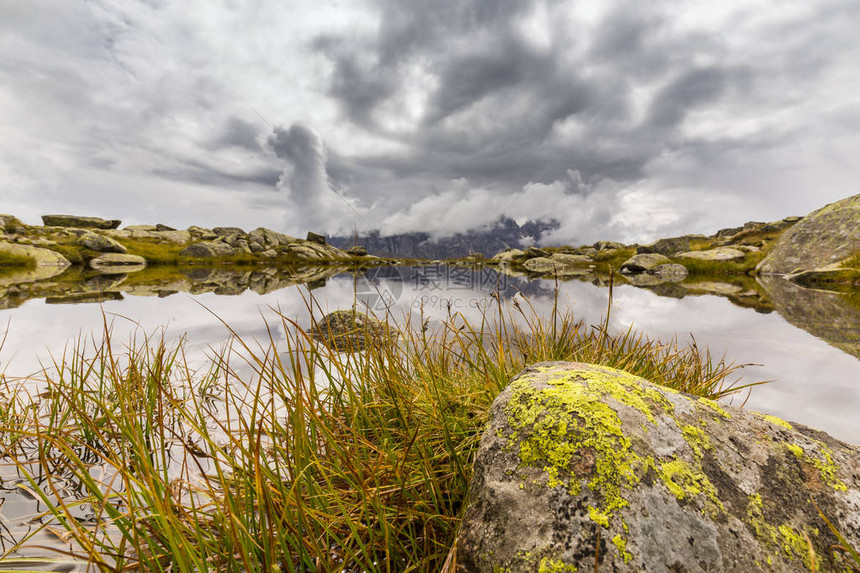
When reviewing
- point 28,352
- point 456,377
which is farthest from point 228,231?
point 456,377

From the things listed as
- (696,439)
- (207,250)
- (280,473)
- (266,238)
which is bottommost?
(280,473)

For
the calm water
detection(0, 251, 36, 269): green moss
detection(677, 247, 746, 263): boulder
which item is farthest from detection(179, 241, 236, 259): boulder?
detection(677, 247, 746, 263): boulder

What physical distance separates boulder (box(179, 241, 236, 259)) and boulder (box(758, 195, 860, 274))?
7563 cm

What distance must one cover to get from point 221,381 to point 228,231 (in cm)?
9359

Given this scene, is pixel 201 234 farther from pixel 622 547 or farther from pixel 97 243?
pixel 622 547

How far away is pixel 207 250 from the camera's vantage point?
2514 inches

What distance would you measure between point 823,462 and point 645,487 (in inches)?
41.0

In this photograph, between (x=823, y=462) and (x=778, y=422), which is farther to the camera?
(x=778, y=422)

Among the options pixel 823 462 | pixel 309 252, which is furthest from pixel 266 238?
pixel 823 462

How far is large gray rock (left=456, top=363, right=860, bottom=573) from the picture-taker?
4.08ft

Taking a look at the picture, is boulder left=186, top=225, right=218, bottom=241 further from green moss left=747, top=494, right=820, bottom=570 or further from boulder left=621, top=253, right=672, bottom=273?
green moss left=747, top=494, right=820, bottom=570

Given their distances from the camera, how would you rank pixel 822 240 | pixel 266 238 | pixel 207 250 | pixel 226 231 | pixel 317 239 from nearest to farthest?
pixel 822 240 → pixel 207 250 → pixel 266 238 → pixel 226 231 → pixel 317 239

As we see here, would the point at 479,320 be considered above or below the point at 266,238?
below

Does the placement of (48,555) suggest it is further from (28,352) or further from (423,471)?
(28,352)
